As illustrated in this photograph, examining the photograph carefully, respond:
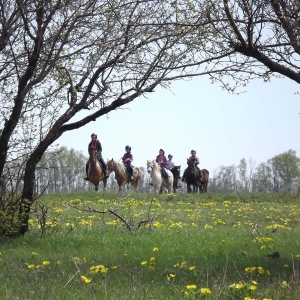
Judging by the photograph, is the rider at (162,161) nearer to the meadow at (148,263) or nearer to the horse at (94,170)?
the horse at (94,170)

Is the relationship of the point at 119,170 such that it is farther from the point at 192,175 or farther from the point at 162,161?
the point at 192,175

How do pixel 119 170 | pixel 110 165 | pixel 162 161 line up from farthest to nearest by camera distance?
pixel 162 161
pixel 110 165
pixel 119 170

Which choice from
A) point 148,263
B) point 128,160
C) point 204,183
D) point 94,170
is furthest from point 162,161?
point 148,263

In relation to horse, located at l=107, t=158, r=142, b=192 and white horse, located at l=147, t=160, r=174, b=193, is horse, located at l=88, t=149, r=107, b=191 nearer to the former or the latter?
horse, located at l=107, t=158, r=142, b=192

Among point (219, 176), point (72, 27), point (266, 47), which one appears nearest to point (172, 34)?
point (72, 27)

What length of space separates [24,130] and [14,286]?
5.36 meters

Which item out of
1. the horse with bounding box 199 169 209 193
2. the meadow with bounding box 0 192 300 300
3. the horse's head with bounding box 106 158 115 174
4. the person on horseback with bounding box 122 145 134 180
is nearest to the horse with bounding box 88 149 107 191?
the horse's head with bounding box 106 158 115 174

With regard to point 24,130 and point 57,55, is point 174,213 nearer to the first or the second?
point 24,130

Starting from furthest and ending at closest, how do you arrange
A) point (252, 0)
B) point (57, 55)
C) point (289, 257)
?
point (57, 55)
point (289, 257)
point (252, 0)

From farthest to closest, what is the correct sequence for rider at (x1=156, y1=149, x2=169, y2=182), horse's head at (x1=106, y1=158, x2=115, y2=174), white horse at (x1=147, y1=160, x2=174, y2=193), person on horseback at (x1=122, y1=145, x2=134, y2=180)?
rider at (x1=156, y1=149, x2=169, y2=182) < person on horseback at (x1=122, y1=145, x2=134, y2=180) < white horse at (x1=147, y1=160, x2=174, y2=193) < horse's head at (x1=106, y1=158, x2=115, y2=174)

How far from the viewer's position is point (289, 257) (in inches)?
374

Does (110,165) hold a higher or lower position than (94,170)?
higher

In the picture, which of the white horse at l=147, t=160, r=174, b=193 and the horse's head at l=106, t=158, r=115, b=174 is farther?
the white horse at l=147, t=160, r=174, b=193

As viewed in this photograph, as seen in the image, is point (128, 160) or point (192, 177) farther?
point (192, 177)
